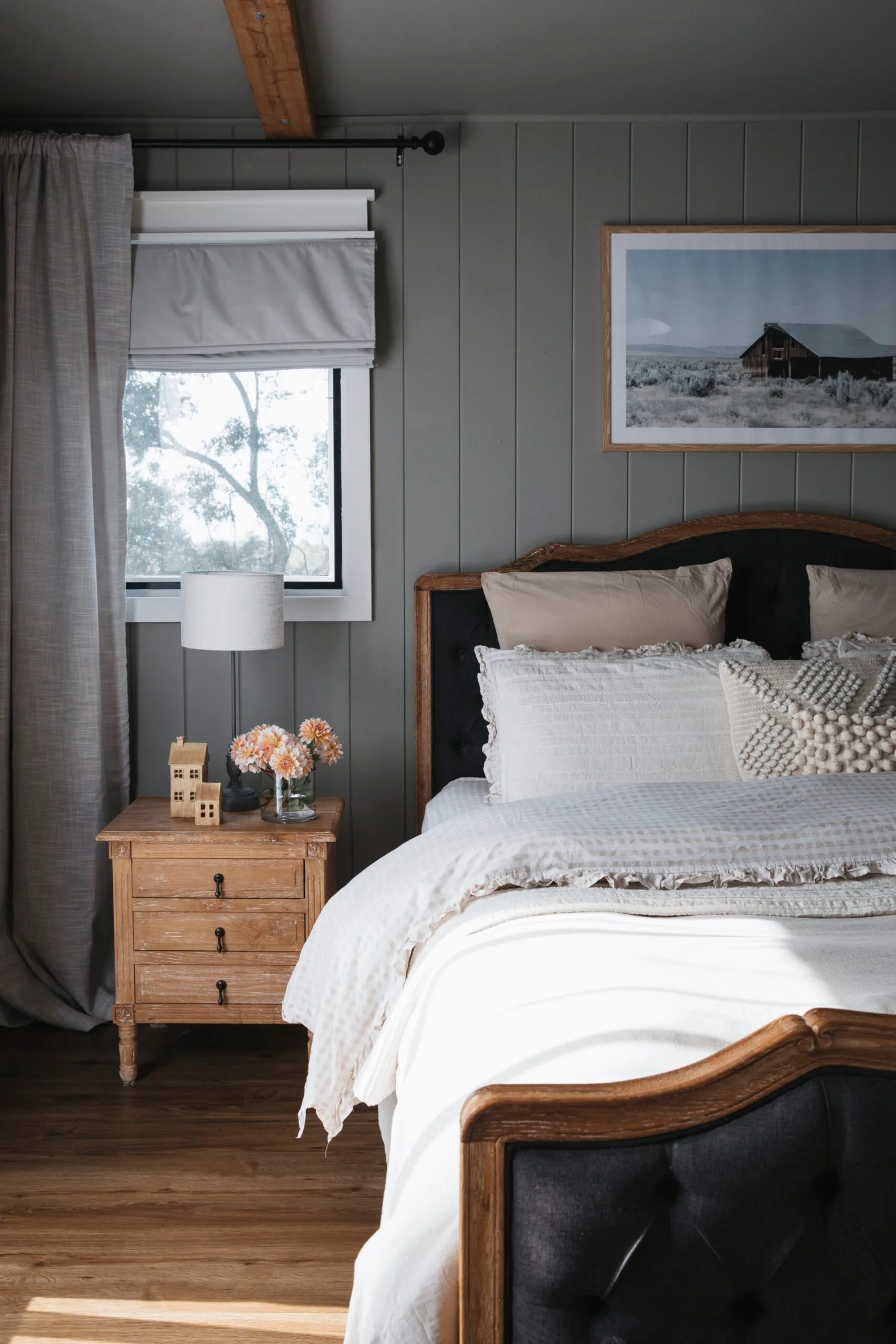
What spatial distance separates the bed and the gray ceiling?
185cm

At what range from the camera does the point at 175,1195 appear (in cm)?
222

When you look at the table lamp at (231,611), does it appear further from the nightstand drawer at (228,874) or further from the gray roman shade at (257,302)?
the gray roman shade at (257,302)

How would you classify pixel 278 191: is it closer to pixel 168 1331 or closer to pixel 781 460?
pixel 781 460

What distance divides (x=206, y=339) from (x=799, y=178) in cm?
180

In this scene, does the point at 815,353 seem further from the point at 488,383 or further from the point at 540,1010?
the point at 540,1010

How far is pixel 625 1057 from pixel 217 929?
1.69 metres

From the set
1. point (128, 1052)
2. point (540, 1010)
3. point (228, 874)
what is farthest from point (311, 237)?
point (540, 1010)

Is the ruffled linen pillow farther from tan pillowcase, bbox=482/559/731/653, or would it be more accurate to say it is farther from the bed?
tan pillowcase, bbox=482/559/731/653

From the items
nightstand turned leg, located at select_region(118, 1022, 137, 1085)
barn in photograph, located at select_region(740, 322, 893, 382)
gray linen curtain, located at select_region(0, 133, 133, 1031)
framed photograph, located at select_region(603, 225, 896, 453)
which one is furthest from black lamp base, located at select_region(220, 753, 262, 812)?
barn in photograph, located at select_region(740, 322, 893, 382)

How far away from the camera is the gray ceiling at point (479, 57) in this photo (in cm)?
247

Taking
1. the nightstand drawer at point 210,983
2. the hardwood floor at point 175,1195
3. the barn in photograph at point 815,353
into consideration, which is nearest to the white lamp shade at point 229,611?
the nightstand drawer at point 210,983

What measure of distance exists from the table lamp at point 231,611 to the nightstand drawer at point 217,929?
40 centimetres

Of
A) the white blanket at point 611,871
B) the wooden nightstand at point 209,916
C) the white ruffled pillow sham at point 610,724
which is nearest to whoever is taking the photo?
the white blanket at point 611,871

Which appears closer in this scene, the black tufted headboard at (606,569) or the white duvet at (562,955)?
the white duvet at (562,955)
